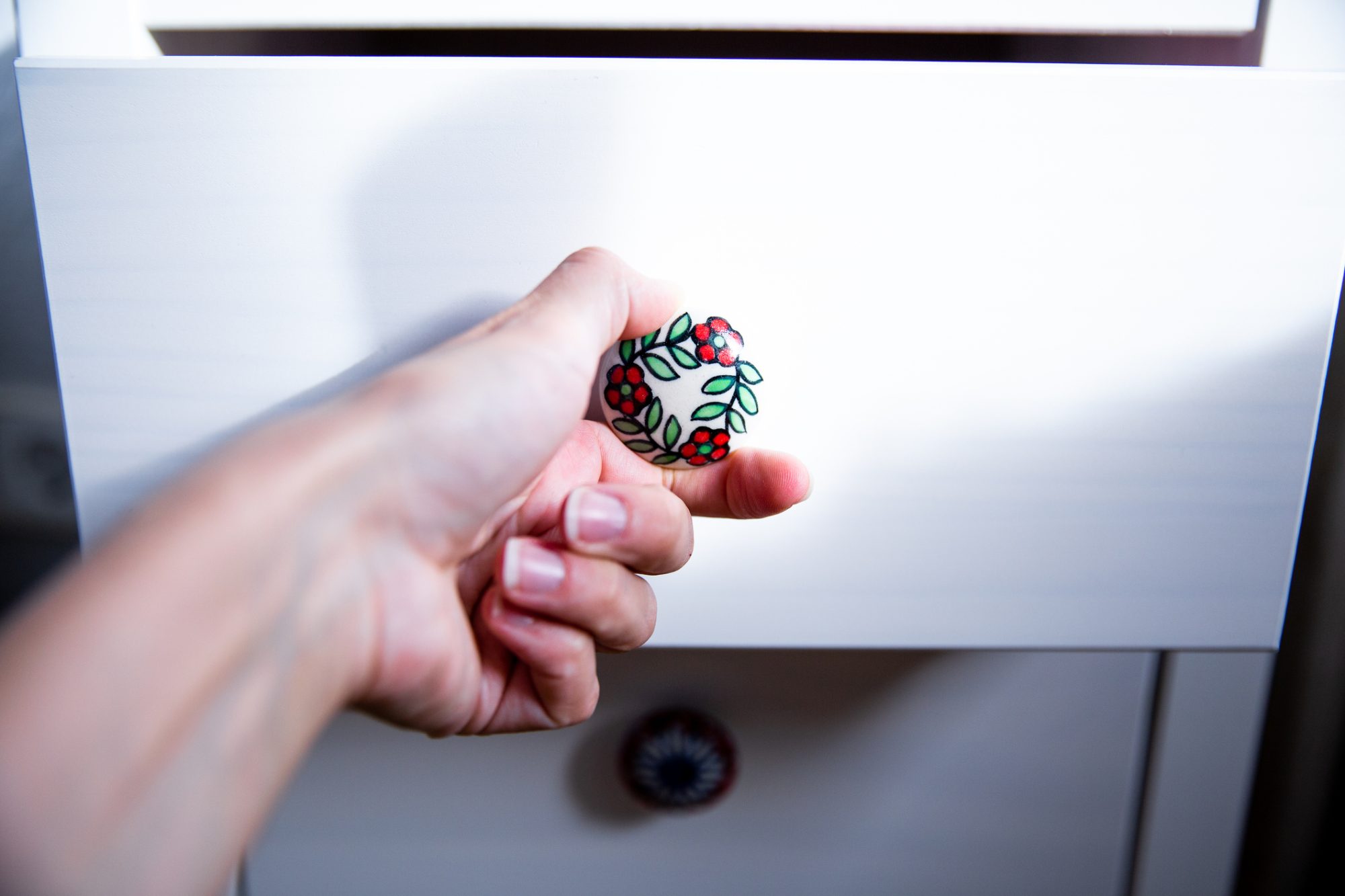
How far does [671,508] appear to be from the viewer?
299 mm

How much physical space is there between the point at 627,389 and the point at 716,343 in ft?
0.14

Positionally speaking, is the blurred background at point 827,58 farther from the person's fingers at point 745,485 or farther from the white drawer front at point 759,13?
the person's fingers at point 745,485

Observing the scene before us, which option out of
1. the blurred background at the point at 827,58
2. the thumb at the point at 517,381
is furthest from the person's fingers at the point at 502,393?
the blurred background at the point at 827,58

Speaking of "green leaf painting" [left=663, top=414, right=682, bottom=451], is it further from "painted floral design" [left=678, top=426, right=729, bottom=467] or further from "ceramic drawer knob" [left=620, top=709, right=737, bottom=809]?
"ceramic drawer knob" [left=620, top=709, right=737, bottom=809]

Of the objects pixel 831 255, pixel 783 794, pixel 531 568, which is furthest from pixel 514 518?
pixel 783 794

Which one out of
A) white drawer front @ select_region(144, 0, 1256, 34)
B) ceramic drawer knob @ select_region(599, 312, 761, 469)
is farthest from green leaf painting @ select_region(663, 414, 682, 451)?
white drawer front @ select_region(144, 0, 1256, 34)

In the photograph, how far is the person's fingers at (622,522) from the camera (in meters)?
0.29

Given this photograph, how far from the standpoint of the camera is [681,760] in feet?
1.52

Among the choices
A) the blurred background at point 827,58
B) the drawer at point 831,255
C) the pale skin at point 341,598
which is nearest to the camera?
the pale skin at point 341,598

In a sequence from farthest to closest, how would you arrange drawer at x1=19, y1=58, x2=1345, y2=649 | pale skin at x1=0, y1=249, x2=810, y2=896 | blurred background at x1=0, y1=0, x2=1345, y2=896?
blurred background at x1=0, y1=0, x2=1345, y2=896
drawer at x1=19, y1=58, x2=1345, y2=649
pale skin at x1=0, y1=249, x2=810, y2=896

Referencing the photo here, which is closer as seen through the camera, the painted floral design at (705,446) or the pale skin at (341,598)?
the pale skin at (341,598)

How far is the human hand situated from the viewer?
0.25 metres

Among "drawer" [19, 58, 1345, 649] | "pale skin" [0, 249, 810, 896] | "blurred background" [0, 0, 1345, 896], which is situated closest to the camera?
"pale skin" [0, 249, 810, 896]

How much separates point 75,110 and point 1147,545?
1.47 feet
